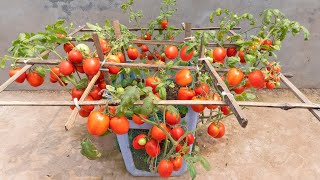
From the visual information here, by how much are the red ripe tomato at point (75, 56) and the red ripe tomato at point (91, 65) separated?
41 mm

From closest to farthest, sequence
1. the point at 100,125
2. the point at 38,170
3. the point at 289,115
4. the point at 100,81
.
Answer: the point at 100,125 < the point at 100,81 < the point at 38,170 < the point at 289,115

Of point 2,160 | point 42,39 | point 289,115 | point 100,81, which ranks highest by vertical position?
point 42,39

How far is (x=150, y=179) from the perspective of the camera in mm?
Answer: 2145

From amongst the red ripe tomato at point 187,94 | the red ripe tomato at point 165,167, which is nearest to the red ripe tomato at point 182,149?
the red ripe tomato at point 165,167

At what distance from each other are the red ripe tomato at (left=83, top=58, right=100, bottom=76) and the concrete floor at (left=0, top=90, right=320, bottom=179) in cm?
94

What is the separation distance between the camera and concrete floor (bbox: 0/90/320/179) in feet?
7.28

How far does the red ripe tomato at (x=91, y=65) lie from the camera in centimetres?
160

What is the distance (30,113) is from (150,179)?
1599 mm

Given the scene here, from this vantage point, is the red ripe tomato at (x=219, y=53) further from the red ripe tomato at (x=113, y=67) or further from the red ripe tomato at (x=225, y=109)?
the red ripe tomato at (x=113, y=67)

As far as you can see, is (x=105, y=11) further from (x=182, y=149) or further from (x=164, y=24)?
(x=182, y=149)

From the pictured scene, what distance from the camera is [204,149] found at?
2.46m

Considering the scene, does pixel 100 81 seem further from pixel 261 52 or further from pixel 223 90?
pixel 261 52

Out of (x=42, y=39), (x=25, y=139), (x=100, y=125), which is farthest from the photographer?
(x=25, y=139)

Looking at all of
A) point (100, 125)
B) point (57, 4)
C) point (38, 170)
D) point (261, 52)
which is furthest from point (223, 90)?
point (57, 4)
